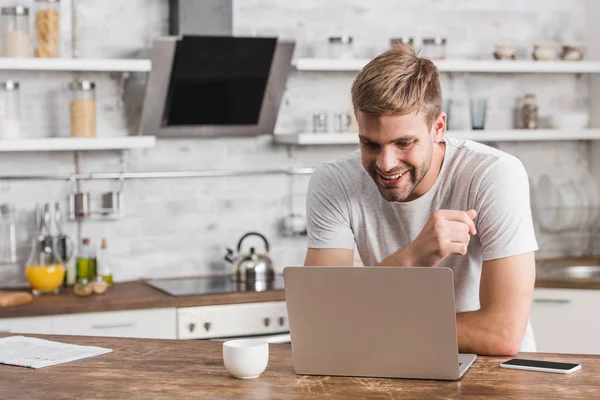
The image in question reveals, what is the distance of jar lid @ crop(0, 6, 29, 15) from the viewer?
3.96 meters

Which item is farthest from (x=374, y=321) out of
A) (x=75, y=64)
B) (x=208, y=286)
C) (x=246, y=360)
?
(x=75, y=64)

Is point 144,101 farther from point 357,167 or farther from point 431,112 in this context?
point 431,112

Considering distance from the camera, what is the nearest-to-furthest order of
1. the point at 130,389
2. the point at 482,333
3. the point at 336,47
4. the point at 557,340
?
the point at 130,389 → the point at 482,333 → the point at 557,340 → the point at 336,47

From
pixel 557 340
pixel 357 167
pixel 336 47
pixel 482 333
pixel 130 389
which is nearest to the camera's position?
pixel 130 389

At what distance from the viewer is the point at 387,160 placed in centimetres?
223

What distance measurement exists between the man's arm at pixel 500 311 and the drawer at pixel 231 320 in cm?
179

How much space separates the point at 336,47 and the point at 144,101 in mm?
980

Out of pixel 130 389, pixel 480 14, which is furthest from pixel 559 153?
pixel 130 389

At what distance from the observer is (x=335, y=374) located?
6.57 ft

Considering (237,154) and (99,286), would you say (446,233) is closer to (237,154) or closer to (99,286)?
(99,286)

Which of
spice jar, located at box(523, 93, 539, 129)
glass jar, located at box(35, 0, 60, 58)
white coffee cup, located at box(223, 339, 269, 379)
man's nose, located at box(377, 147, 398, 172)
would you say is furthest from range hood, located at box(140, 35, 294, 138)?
white coffee cup, located at box(223, 339, 269, 379)

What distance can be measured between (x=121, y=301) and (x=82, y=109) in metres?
0.92

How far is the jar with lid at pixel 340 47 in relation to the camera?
4.48 metres

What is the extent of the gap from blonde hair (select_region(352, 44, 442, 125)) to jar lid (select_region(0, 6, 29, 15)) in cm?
225
